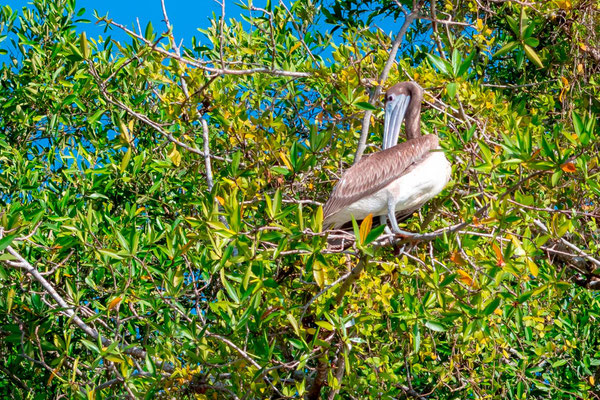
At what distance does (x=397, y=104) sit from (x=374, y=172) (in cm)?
53

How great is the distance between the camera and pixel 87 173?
539 cm

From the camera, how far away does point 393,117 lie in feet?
17.7

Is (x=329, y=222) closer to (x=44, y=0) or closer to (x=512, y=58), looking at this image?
(x=512, y=58)

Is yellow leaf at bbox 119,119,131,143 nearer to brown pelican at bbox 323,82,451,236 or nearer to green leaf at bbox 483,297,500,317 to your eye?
brown pelican at bbox 323,82,451,236

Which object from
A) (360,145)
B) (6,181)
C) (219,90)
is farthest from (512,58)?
(6,181)

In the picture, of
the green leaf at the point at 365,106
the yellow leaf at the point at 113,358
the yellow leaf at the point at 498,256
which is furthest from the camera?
the green leaf at the point at 365,106

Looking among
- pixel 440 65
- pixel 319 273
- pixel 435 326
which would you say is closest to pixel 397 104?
pixel 440 65

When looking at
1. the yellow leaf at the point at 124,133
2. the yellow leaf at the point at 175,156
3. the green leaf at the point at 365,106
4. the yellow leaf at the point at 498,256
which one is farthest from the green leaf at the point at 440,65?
the yellow leaf at the point at 124,133

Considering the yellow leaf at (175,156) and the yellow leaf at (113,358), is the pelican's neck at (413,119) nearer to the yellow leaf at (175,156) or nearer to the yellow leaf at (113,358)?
the yellow leaf at (175,156)

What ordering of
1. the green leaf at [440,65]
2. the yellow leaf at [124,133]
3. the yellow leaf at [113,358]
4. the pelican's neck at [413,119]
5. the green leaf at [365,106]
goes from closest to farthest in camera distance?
1. the green leaf at [440,65]
2. the yellow leaf at [113,358]
3. the green leaf at [365,106]
4. the yellow leaf at [124,133]
5. the pelican's neck at [413,119]

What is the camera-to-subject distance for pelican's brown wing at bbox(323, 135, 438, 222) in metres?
5.04

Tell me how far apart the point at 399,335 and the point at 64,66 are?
3.51 metres

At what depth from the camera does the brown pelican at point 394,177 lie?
4.84 meters

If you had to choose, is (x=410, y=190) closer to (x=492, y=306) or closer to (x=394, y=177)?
(x=394, y=177)
